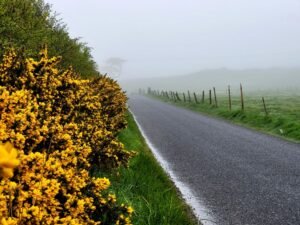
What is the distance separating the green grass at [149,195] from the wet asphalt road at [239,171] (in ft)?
1.95

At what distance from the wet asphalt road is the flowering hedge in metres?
2.14

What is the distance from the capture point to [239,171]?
10477 mm

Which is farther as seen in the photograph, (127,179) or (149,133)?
(149,133)

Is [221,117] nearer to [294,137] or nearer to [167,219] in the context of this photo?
[294,137]

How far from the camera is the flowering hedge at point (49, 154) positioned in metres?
3.34

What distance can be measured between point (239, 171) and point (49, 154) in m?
6.87

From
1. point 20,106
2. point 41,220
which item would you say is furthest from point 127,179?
point 41,220

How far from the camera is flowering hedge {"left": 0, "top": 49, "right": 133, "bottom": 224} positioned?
3.34 metres

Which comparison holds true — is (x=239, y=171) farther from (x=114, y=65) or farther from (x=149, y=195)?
(x=114, y=65)

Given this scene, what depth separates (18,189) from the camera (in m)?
3.35

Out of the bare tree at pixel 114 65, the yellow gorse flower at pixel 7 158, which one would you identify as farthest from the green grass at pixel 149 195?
the bare tree at pixel 114 65

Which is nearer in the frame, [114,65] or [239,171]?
[239,171]

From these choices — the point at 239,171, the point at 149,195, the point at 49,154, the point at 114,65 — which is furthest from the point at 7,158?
the point at 114,65

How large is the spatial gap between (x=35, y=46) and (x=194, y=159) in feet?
16.0
